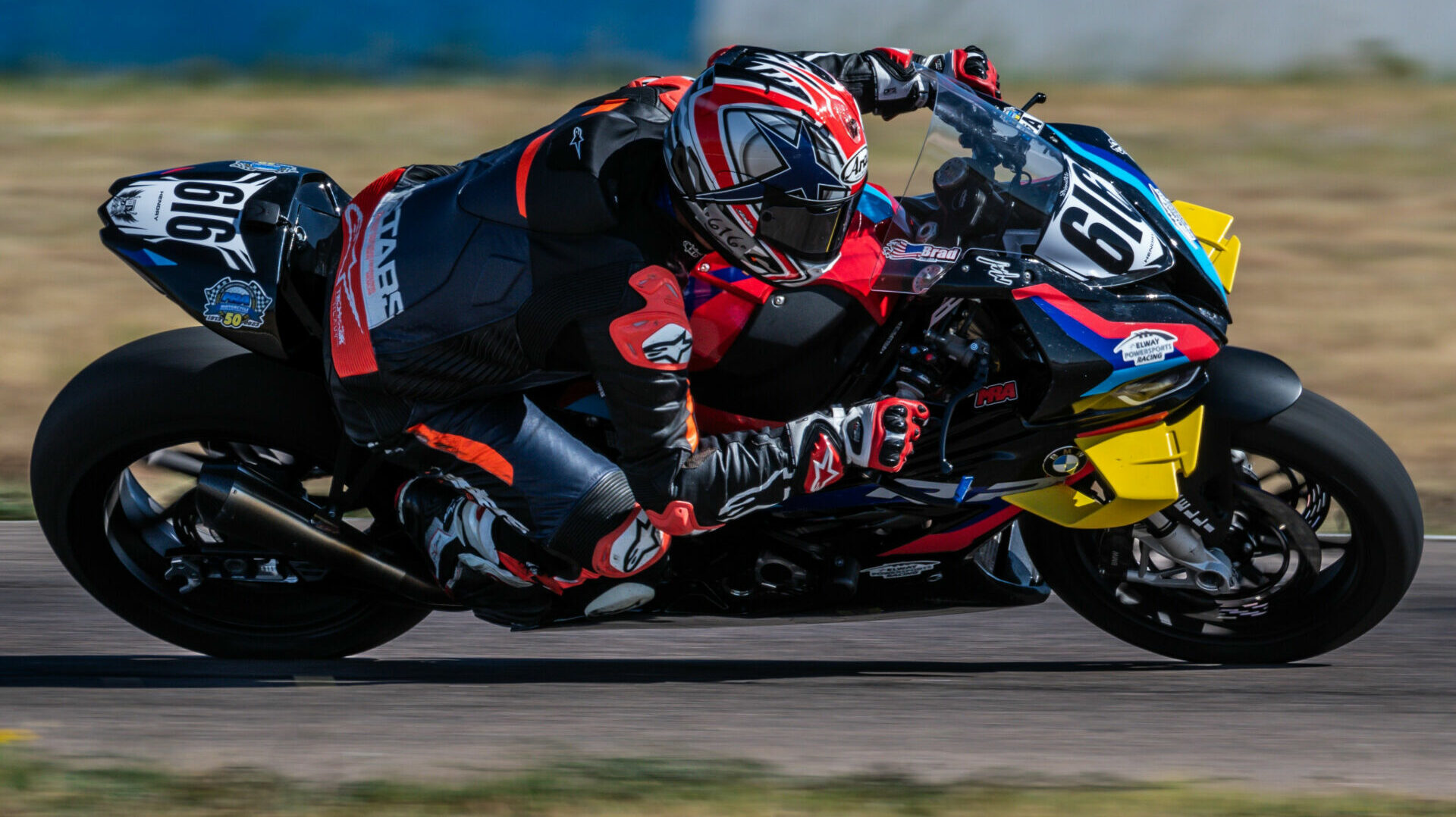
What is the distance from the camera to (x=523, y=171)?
338 centimetres

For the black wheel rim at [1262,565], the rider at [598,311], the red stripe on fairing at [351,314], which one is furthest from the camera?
the black wheel rim at [1262,565]

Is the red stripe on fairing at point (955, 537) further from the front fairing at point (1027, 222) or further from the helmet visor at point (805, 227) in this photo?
the helmet visor at point (805, 227)

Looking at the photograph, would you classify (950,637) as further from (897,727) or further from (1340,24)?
(1340,24)

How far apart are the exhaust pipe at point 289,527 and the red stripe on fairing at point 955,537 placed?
3.45 ft

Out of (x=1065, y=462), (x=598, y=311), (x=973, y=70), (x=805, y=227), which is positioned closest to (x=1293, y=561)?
(x=1065, y=462)

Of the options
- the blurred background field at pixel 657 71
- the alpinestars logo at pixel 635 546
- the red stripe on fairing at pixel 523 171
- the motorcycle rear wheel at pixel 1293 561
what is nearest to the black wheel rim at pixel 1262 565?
the motorcycle rear wheel at pixel 1293 561

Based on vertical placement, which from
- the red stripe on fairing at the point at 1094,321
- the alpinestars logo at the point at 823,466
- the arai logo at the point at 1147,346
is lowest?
the alpinestars logo at the point at 823,466

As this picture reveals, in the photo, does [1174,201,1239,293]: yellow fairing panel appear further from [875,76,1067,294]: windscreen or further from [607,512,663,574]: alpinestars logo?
[607,512,663,574]: alpinestars logo

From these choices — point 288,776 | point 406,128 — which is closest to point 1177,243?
point 288,776

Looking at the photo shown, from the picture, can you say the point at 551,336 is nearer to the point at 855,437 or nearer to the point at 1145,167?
the point at 855,437

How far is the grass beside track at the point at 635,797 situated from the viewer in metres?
3.12

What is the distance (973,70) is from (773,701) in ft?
5.03

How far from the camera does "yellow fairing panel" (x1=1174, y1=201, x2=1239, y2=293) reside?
3.68 metres

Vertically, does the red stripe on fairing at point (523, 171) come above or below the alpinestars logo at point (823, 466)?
above
